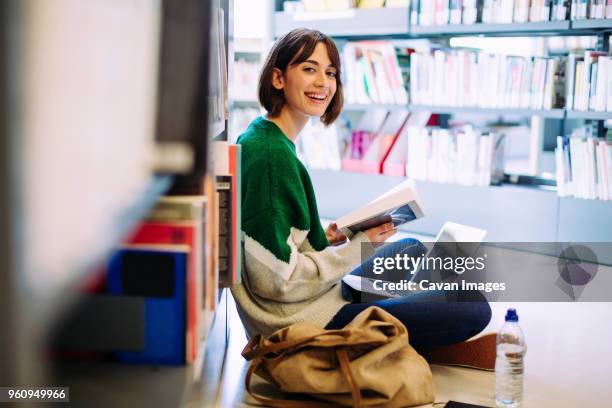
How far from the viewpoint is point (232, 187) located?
Answer: 1915 mm

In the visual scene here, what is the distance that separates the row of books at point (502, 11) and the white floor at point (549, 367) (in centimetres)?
152

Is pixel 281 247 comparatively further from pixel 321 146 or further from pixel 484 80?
pixel 321 146

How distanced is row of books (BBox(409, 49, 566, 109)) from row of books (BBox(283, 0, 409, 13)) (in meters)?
0.39

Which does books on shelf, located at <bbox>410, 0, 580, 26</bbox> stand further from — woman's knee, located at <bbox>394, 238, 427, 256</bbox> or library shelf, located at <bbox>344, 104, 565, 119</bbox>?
woman's knee, located at <bbox>394, 238, 427, 256</bbox>

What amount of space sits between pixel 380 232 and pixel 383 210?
0.32 feet

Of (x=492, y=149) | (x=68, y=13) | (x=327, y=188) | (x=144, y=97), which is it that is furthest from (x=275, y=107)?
(x=327, y=188)

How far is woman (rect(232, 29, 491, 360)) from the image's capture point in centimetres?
214

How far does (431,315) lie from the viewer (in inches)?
90.9

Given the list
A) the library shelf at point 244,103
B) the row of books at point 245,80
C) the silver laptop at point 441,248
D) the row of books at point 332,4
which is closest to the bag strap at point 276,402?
the silver laptop at point 441,248

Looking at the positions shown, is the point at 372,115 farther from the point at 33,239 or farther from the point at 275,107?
the point at 33,239

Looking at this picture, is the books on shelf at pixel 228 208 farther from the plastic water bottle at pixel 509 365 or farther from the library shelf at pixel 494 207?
the library shelf at pixel 494 207

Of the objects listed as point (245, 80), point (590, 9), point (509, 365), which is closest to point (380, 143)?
point (245, 80)

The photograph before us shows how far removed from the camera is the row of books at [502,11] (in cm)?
394

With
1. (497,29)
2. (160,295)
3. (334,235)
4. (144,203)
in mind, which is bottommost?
(334,235)
